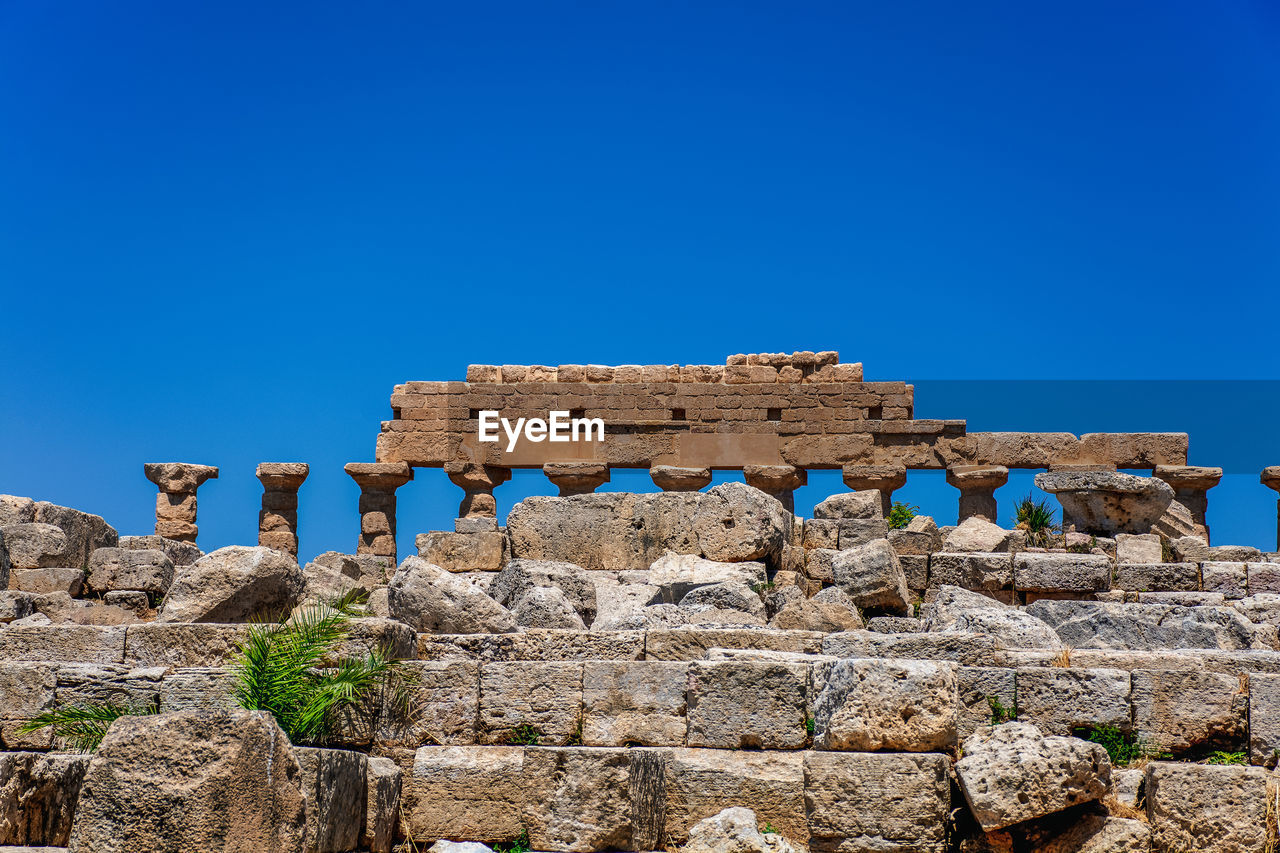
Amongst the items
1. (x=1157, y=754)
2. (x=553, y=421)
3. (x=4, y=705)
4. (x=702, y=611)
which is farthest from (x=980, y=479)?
(x=4, y=705)

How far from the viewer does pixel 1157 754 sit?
7.01m

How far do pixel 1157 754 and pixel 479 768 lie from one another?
3.65m

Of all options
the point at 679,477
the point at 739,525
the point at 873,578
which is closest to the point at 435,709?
the point at 873,578

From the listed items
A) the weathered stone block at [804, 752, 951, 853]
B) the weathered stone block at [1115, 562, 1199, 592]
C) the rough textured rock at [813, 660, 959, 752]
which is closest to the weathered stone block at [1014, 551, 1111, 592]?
the weathered stone block at [1115, 562, 1199, 592]

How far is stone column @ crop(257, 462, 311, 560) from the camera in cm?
2119

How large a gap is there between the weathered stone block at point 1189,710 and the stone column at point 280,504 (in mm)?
16345

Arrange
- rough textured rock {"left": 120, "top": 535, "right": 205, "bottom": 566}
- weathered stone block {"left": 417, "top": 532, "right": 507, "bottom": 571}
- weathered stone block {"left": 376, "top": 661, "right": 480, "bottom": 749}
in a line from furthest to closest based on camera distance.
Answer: rough textured rock {"left": 120, "top": 535, "right": 205, "bottom": 566}, weathered stone block {"left": 417, "top": 532, "right": 507, "bottom": 571}, weathered stone block {"left": 376, "top": 661, "right": 480, "bottom": 749}

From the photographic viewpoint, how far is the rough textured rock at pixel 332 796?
615 cm

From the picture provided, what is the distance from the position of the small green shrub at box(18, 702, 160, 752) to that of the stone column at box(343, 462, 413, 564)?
13.7 metres

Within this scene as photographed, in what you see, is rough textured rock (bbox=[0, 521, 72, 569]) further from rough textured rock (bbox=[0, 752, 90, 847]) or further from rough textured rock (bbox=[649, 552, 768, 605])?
rough textured rock (bbox=[0, 752, 90, 847])

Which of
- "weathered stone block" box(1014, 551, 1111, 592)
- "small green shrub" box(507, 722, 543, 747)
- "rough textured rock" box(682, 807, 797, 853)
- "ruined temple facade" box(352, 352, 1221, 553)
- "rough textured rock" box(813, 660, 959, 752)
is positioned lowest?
"rough textured rock" box(682, 807, 797, 853)

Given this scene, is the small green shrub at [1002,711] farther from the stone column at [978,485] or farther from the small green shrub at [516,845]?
the stone column at [978,485]

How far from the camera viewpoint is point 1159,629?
8.89m

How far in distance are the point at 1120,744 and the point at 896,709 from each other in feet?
5.08
